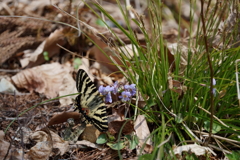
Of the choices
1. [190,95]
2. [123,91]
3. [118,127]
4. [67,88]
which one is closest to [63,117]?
[118,127]

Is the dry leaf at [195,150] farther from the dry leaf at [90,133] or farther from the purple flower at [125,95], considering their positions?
the dry leaf at [90,133]

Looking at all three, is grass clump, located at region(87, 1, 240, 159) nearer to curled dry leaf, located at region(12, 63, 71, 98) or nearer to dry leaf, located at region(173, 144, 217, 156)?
dry leaf, located at region(173, 144, 217, 156)

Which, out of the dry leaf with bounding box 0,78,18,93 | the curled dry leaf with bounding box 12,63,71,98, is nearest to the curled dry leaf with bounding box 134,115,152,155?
the curled dry leaf with bounding box 12,63,71,98

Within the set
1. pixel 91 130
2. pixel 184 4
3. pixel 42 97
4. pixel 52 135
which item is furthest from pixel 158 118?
pixel 184 4

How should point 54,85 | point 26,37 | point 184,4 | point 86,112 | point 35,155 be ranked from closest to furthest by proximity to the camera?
point 35,155 → point 86,112 → point 54,85 → point 26,37 → point 184,4

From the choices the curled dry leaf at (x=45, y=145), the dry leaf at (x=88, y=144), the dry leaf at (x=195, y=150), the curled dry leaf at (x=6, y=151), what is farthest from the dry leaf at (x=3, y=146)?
the dry leaf at (x=195, y=150)

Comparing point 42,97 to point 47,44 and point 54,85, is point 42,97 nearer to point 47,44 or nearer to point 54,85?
point 54,85

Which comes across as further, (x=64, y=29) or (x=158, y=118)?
(x=64, y=29)

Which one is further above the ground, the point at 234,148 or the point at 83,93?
the point at 83,93
